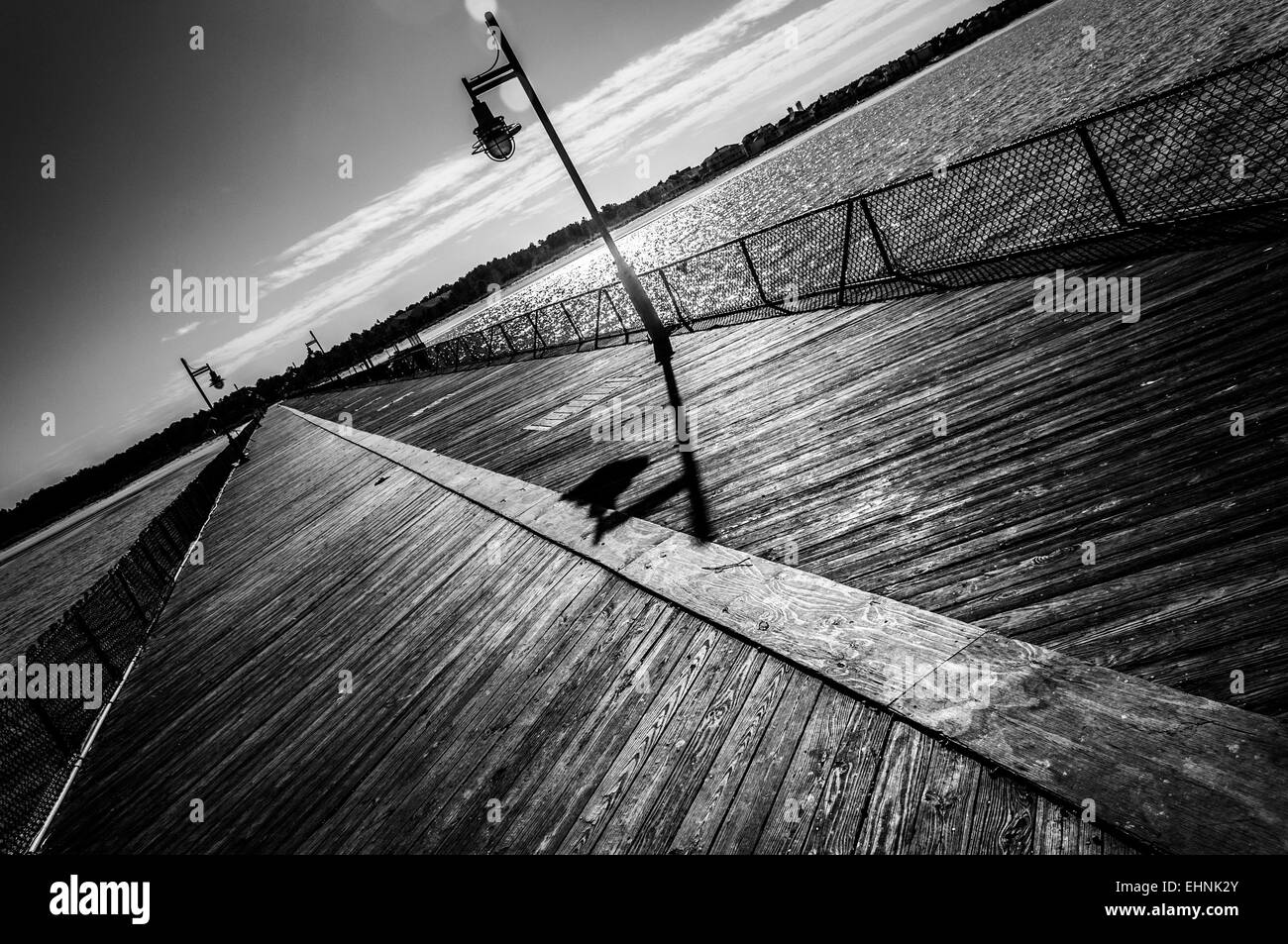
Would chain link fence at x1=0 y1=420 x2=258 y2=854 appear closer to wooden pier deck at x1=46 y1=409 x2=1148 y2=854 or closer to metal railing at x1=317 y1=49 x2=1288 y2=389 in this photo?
wooden pier deck at x1=46 y1=409 x2=1148 y2=854

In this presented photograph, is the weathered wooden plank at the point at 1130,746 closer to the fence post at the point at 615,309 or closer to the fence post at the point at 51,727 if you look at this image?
the fence post at the point at 51,727

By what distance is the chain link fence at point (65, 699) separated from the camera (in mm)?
6688

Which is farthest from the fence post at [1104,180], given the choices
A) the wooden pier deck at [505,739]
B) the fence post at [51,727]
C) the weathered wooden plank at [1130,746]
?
the fence post at [51,727]

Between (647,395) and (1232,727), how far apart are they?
8.75m

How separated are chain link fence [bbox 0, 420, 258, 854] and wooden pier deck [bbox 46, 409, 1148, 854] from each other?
1.61ft

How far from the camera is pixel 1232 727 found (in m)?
2.31

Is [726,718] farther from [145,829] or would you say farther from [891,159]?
[891,159]

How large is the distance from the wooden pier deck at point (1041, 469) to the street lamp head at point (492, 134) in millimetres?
6508

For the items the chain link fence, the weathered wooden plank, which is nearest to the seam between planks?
the weathered wooden plank

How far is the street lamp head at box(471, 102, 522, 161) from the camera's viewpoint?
451 inches

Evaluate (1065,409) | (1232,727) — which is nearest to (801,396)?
(1065,409)

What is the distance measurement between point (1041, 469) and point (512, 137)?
11.0 metres

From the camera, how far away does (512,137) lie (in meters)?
11.7

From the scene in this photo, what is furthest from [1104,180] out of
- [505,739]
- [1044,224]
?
[1044,224]
